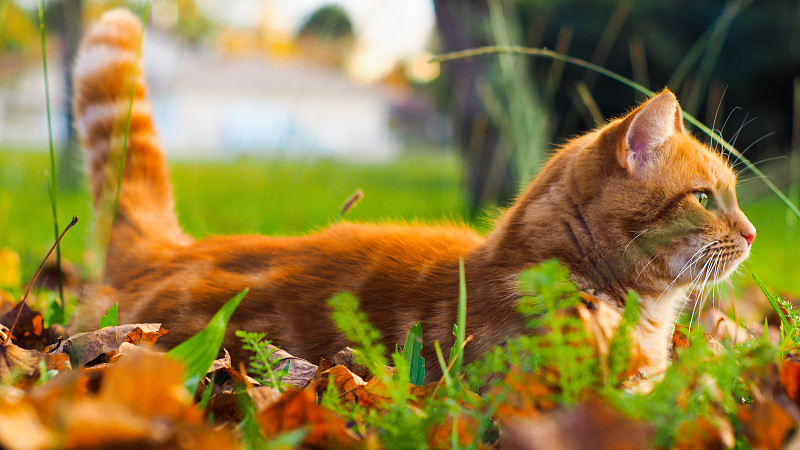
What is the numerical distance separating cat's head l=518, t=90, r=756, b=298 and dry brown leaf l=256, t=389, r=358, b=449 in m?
0.70

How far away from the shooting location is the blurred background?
2484 mm

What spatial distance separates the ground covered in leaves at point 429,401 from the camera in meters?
0.61

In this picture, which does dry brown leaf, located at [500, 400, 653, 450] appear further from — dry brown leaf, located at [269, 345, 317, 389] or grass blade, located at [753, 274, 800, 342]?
grass blade, located at [753, 274, 800, 342]

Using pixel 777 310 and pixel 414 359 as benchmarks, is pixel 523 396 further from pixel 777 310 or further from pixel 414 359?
pixel 777 310

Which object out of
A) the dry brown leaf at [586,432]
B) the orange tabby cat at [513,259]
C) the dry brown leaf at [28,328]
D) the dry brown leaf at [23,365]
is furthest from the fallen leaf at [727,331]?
the dry brown leaf at [28,328]

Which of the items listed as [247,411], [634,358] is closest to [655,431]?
[634,358]

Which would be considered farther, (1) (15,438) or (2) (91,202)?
(2) (91,202)

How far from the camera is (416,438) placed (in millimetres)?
714

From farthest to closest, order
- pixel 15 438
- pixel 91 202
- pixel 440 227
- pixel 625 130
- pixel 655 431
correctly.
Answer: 1. pixel 91 202
2. pixel 440 227
3. pixel 625 130
4. pixel 655 431
5. pixel 15 438

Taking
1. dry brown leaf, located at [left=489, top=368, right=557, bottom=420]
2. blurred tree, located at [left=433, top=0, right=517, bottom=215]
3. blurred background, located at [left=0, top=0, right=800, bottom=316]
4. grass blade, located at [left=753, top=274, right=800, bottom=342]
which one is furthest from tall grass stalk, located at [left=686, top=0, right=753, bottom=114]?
dry brown leaf, located at [left=489, top=368, right=557, bottom=420]

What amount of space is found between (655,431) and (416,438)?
0.86ft

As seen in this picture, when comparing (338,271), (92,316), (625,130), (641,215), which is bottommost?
(92,316)

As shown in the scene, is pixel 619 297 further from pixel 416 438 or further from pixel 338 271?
A: pixel 416 438

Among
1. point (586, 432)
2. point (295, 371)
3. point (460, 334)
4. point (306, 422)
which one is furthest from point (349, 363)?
point (586, 432)
